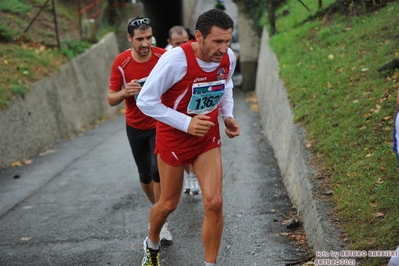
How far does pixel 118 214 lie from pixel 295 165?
2213 millimetres

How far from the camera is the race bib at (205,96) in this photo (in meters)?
4.73

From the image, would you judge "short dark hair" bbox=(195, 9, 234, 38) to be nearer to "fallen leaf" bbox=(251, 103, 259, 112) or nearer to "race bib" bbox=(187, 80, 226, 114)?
"race bib" bbox=(187, 80, 226, 114)

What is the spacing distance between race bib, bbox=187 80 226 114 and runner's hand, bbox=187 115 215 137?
181 millimetres

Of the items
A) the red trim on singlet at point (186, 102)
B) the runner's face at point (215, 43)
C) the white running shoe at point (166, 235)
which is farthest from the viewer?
the white running shoe at point (166, 235)

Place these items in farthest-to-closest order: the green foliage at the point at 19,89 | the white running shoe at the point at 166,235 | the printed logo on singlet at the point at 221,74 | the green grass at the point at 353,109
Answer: the green foliage at the point at 19,89
the white running shoe at the point at 166,235
the green grass at the point at 353,109
the printed logo on singlet at the point at 221,74

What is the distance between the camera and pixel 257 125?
13188 mm

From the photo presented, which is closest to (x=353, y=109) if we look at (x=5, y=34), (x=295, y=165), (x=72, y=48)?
(x=295, y=165)

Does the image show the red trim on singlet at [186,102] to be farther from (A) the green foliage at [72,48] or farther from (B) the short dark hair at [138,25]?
(A) the green foliage at [72,48]

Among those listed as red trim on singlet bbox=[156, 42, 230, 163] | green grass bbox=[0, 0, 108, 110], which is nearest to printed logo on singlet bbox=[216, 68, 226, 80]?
red trim on singlet bbox=[156, 42, 230, 163]

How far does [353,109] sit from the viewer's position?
7.23 metres

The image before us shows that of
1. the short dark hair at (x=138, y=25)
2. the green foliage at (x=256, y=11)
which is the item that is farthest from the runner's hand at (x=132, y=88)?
the green foliage at (x=256, y=11)

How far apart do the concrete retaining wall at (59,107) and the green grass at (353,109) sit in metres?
5.11

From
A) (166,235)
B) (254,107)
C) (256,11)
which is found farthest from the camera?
(256,11)

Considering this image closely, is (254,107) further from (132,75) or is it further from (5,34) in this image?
(132,75)
